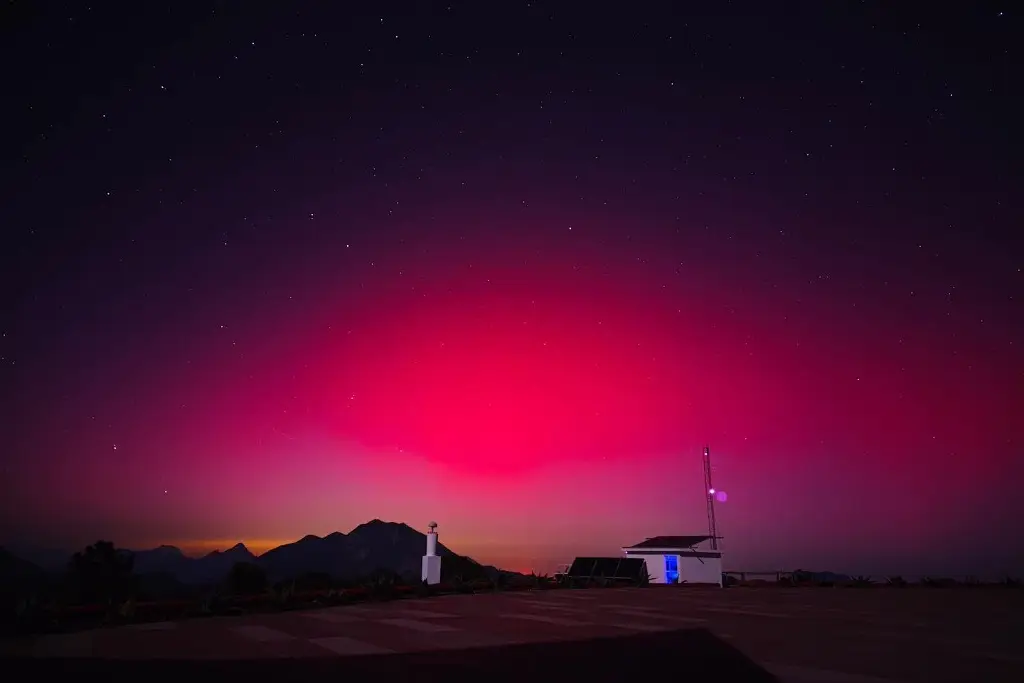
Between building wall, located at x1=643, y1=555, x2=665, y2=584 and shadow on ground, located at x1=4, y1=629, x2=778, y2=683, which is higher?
building wall, located at x1=643, y1=555, x2=665, y2=584

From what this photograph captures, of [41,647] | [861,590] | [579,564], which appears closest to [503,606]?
[41,647]

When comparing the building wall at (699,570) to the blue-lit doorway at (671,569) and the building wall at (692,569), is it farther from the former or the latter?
the blue-lit doorway at (671,569)

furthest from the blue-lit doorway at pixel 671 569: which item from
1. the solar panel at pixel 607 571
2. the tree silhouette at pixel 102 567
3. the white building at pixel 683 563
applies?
the tree silhouette at pixel 102 567

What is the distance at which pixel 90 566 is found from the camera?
6644 cm

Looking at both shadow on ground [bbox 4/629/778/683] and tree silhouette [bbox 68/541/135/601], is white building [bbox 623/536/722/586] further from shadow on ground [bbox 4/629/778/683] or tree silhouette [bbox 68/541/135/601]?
tree silhouette [bbox 68/541/135/601]

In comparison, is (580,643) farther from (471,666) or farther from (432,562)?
(432,562)

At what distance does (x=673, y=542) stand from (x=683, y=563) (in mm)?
3206

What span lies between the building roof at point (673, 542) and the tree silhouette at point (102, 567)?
48221 mm

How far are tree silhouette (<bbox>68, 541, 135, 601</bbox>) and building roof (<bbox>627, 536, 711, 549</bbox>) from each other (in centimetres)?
4822

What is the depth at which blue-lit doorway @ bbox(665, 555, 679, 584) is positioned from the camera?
1577 inches

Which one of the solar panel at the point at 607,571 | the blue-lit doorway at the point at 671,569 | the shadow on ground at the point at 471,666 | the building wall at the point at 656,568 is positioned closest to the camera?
the shadow on ground at the point at 471,666

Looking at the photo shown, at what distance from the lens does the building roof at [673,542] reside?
41.7 metres

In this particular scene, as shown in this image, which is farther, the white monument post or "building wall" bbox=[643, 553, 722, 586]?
"building wall" bbox=[643, 553, 722, 586]

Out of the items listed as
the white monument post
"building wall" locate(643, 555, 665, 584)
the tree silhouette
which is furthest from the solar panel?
the tree silhouette
